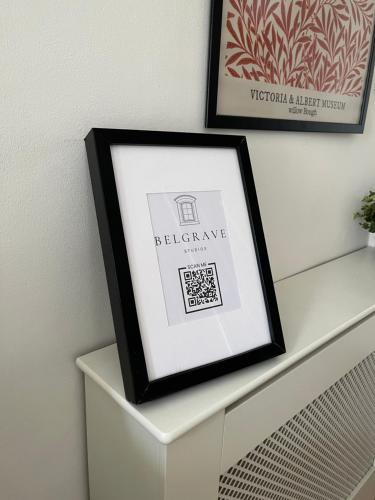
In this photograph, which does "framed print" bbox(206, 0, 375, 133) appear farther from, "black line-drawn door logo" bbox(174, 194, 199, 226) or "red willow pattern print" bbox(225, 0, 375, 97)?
"black line-drawn door logo" bbox(174, 194, 199, 226)

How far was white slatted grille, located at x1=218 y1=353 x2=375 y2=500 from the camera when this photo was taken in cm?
86

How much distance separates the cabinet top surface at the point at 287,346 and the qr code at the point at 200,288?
0.14 metres

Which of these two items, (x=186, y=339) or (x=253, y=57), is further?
(x=253, y=57)

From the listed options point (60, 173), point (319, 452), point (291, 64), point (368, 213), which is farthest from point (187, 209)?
point (368, 213)

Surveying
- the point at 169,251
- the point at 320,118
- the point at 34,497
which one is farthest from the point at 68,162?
the point at 320,118

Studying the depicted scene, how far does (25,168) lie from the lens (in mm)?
652

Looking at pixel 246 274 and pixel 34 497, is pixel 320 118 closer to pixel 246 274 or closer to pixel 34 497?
pixel 246 274

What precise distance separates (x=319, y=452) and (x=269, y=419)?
36 centimetres

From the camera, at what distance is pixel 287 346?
0.85 meters

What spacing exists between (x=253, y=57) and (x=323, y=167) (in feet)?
1.56

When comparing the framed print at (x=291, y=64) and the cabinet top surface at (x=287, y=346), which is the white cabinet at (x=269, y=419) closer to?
the cabinet top surface at (x=287, y=346)

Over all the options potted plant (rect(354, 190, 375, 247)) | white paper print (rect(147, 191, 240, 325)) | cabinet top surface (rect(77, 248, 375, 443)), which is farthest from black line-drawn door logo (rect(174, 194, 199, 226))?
potted plant (rect(354, 190, 375, 247))

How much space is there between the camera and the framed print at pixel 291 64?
2.88ft

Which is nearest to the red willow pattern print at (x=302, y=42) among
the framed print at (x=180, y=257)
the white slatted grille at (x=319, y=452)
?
the framed print at (x=180, y=257)
